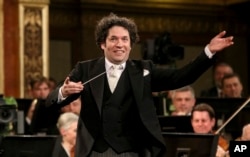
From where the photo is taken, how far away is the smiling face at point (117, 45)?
14.2 feet

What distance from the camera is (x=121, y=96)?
14.3 ft

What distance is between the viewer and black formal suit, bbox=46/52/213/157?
430 centimetres

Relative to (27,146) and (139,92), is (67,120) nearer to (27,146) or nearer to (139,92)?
(27,146)

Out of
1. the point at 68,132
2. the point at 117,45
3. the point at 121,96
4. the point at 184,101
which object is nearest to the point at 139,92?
the point at 121,96

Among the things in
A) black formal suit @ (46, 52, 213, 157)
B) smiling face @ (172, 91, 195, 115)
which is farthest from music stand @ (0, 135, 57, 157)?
smiling face @ (172, 91, 195, 115)

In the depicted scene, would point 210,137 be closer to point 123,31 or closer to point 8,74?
point 123,31

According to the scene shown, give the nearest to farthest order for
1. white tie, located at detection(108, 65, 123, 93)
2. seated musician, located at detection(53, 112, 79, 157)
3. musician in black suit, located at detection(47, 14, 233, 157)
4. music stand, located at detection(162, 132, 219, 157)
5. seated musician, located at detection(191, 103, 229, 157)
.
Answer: musician in black suit, located at detection(47, 14, 233, 157) < white tie, located at detection(108, 65, 123, 93) < music stand, located at detection(162, 132, 219, 157) < seated musician, located at detection(53, 112, 79, 157) < seated musician, located at detection(191, 103, 229, 157)

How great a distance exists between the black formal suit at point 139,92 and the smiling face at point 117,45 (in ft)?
Result: 0.28

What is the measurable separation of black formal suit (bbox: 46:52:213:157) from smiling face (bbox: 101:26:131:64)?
0.09 m

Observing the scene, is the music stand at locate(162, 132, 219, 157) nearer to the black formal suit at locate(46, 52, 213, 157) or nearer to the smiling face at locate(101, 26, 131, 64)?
the black formal suit at locate(46, 52, 213, 157)

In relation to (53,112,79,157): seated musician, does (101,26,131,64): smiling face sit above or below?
above

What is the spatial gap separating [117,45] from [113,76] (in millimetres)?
185

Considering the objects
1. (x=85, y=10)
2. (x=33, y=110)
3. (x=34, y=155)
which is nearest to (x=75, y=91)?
(x=34, y=155)

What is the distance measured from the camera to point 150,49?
32.7 feet
